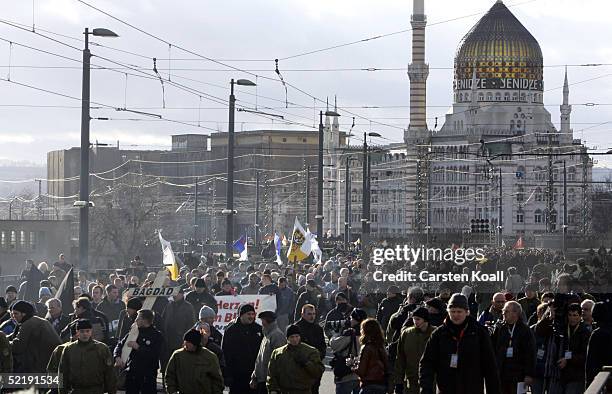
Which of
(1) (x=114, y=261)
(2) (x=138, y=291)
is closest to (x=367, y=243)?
(1) (x=114, y=261)

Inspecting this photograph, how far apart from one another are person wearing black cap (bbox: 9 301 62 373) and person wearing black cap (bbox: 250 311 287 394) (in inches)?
73.7

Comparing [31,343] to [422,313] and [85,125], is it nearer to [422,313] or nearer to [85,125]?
[422,313]

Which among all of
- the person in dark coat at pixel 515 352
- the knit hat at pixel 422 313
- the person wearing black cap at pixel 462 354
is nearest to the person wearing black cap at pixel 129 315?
the knit hat at pixel 422 313

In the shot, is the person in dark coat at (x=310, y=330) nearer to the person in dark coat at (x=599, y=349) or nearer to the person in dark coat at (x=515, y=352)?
the person in dark coat at (x=515, y=352)

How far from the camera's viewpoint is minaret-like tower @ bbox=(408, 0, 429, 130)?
145750 mm

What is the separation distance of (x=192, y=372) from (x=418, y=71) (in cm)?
13472

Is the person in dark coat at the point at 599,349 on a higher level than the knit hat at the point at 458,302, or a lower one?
lower

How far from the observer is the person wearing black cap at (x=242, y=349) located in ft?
55.8

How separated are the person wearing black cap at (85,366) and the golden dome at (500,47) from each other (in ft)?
443

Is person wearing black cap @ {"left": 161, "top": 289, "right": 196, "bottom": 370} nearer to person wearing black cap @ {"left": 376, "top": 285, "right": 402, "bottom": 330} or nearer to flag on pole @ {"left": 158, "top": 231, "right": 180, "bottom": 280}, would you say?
person wearing black cap @ {"left": 376, "top": 285, "right": 402, "bottom": 330}

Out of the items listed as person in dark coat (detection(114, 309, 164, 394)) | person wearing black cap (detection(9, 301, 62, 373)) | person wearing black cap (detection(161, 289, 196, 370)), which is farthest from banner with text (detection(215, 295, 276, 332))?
person wearing black cap (detection(9, 301, 62, 373))

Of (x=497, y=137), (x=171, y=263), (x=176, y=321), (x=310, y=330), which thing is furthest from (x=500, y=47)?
(x=310, y=330)

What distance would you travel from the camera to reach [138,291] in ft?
61.2

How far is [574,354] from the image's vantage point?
52.7 ft
